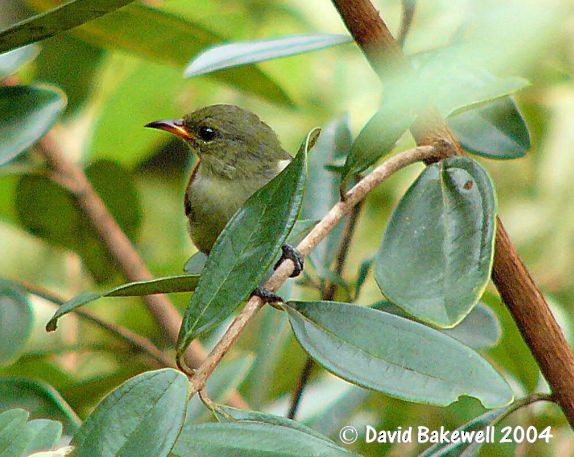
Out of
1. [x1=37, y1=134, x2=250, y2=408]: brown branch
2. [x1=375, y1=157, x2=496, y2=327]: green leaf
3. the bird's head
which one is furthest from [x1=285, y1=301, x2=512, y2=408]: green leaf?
the bird's head

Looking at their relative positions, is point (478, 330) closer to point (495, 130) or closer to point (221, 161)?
point (495, 130)

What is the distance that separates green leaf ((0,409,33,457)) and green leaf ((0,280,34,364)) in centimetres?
86

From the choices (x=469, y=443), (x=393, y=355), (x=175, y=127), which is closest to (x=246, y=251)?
(x=393, y=355)

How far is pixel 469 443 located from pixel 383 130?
50cm

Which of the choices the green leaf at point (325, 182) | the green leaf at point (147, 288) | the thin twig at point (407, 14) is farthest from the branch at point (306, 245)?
the green leaf at point (325, 182)

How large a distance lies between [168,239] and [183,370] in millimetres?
2592

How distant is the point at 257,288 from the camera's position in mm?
1287

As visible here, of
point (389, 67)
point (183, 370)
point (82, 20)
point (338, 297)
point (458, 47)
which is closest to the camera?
point (183, 370)

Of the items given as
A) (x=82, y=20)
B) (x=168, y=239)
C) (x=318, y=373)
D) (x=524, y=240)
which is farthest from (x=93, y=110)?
Answer: (x=82, y=20)

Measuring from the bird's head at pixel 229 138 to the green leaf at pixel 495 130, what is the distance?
35.8 inches

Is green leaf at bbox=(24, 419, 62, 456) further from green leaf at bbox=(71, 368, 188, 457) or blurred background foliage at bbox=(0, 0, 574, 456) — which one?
blurred background foliage at bbox=(0, 0, 574, 456)

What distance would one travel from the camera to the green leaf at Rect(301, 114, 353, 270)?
2184 mm

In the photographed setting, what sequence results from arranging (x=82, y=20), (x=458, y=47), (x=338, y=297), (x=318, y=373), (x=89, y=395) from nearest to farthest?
(x=82, y=20)
(x=458, y=47)
(x=89, y=395)
(x=338, y=297)
(x=318, y=373)

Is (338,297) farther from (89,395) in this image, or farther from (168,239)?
(168,239)
